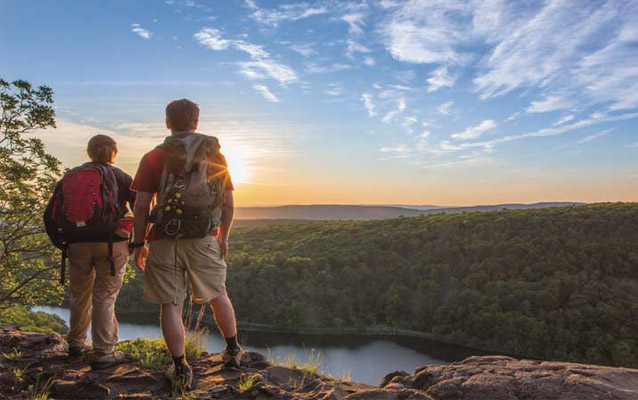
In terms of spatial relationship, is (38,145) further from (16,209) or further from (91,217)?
(91,217)

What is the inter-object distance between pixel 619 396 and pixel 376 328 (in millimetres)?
55792

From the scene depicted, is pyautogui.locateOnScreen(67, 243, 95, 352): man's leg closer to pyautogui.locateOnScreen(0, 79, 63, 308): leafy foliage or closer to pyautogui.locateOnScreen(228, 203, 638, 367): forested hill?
pyautogui.locateOnScreen(0, 79, 63, 308): leafy foliage

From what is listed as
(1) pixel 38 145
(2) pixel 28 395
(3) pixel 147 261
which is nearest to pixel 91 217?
(3) pixel 147 261

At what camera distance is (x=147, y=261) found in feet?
10.0

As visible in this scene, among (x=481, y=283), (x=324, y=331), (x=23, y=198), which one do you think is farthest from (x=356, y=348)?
(x=23, y=198)

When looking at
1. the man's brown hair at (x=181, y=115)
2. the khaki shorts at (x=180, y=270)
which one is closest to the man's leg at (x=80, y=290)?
the khaki shorts at (x=180, y=270)

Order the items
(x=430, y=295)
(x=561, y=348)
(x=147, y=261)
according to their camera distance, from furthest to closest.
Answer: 1. (x=430, y=295)
2. (x=561, y=348)
3. (x=147, y=261)

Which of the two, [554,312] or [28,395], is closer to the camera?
[28,395]

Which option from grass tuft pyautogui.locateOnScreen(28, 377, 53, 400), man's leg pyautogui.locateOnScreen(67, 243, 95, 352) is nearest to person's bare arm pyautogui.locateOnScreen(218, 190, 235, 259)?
man's leg pyautogui.locateOnScreen(67, 243, 95, 352)

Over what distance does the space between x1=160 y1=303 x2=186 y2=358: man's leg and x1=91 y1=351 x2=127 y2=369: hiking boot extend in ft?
2.55

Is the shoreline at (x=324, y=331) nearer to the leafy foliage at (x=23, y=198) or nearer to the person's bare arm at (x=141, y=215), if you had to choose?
the leafy foliage at (x=23, y=198)

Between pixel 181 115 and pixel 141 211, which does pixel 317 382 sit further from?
pixel 181 115

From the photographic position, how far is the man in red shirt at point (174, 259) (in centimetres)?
297

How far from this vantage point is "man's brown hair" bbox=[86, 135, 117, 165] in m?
3.49
